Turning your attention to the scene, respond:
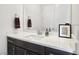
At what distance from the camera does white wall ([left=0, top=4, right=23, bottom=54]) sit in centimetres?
220

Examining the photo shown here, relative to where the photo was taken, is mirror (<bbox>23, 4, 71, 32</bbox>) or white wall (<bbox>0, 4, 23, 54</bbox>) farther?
white wall (<bbox>0, 4, 23, 54</bbox>)

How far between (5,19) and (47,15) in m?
0.74

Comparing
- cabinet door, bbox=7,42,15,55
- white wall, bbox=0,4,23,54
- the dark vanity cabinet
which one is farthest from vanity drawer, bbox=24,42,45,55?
white wall, bbox=0,4,23,54

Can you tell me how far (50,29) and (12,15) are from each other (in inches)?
29.2

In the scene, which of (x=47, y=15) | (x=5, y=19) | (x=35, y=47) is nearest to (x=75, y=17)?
(x=47, y=15)

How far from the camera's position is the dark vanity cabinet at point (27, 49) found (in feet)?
4.71

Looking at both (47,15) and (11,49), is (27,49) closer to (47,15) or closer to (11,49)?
(11,49)

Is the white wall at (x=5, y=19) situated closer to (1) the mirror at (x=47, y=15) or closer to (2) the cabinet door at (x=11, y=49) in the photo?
(2) the cabinet door at (x=11, y=49)

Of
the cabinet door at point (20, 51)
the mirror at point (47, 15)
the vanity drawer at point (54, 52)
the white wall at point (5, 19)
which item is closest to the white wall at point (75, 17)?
the mirror at point (47, 15)

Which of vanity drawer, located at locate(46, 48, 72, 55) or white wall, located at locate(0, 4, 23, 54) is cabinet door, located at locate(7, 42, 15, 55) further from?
vanity drawer, located at locate(46, 48, 72, 55)

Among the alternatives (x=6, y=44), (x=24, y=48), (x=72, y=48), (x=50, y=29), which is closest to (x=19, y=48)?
(x=24, y=48)

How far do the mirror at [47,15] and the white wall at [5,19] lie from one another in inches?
7.8

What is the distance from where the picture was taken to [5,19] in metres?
2.22

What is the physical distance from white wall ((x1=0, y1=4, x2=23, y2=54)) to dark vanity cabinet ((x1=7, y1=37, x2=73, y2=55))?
0.10 metres
